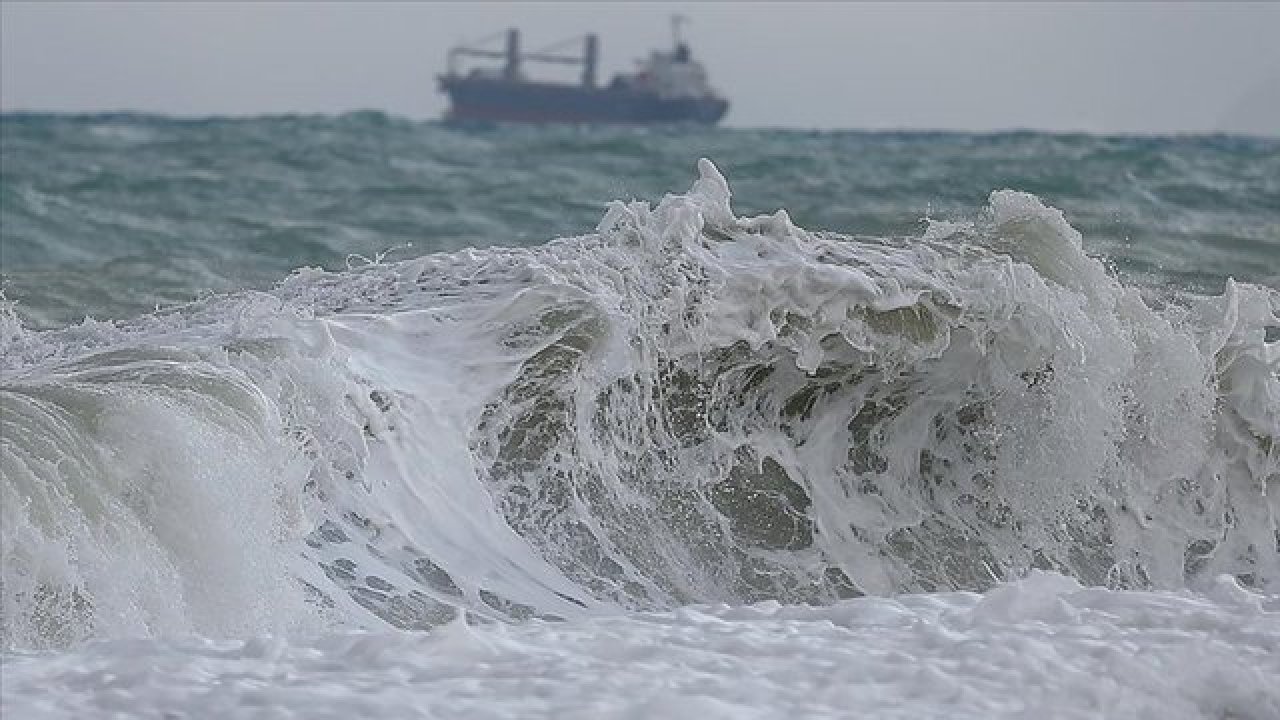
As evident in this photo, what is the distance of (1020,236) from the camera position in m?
5.92

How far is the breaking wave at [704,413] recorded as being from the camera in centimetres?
439

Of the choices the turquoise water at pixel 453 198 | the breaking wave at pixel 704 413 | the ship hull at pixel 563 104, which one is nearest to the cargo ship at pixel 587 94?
the ship hull at pixel 563 104

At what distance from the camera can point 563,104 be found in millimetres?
42844

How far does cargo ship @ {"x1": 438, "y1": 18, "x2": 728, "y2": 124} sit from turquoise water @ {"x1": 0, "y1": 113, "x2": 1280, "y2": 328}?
15.4 m

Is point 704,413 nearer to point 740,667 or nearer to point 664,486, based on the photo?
point 664,486

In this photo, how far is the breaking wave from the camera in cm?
439

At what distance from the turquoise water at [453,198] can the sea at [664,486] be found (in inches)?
59.3

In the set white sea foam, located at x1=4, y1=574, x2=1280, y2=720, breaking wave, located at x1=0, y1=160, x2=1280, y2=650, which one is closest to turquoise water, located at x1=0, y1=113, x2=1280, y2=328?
breaking wave, located at x1=0, y1=160, x2=1280, y2=650

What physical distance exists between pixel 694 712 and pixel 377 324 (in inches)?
96.9

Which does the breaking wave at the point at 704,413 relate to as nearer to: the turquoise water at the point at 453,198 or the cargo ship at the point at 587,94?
the turquoise water at the point at 453,198

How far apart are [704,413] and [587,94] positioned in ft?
121

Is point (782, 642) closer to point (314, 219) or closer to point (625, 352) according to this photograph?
point (625, 352)

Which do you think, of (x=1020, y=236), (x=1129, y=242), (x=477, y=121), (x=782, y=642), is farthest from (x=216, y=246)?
(x=477, y=121)

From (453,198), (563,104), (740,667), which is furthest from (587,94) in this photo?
(740,667)
